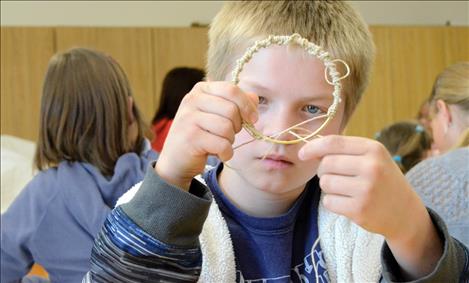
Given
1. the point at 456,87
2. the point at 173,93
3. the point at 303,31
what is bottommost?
the point at 173,93

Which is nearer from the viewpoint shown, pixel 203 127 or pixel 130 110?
pixel 203 127

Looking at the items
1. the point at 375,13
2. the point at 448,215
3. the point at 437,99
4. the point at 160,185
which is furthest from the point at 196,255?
the point at 375,13

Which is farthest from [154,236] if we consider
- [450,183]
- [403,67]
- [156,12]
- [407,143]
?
[403,67]

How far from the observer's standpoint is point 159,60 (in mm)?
3715

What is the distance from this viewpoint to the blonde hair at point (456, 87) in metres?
1.52

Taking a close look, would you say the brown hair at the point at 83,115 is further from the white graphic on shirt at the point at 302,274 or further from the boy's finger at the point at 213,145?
the boy's finger at the point at 213,145

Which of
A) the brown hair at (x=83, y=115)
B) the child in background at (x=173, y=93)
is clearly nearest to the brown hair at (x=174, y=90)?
the child in background at (x=173, y=93)

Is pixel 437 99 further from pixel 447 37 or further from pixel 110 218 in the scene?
pixel 447 37

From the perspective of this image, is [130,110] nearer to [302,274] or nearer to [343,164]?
[302,274]

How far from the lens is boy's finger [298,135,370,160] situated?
0.55 m

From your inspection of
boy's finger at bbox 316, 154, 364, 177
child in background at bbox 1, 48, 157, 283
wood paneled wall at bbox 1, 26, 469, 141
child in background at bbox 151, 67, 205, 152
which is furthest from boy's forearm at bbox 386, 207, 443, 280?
wood paneled wall at bbox 1, 26, 469, 141

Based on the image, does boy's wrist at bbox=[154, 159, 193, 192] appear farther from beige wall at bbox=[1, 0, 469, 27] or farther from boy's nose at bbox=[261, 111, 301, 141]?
beige wall at bbox=[1, 0, 469, 27]

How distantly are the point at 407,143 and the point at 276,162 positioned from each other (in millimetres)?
1656

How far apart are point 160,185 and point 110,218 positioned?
0.27ft
